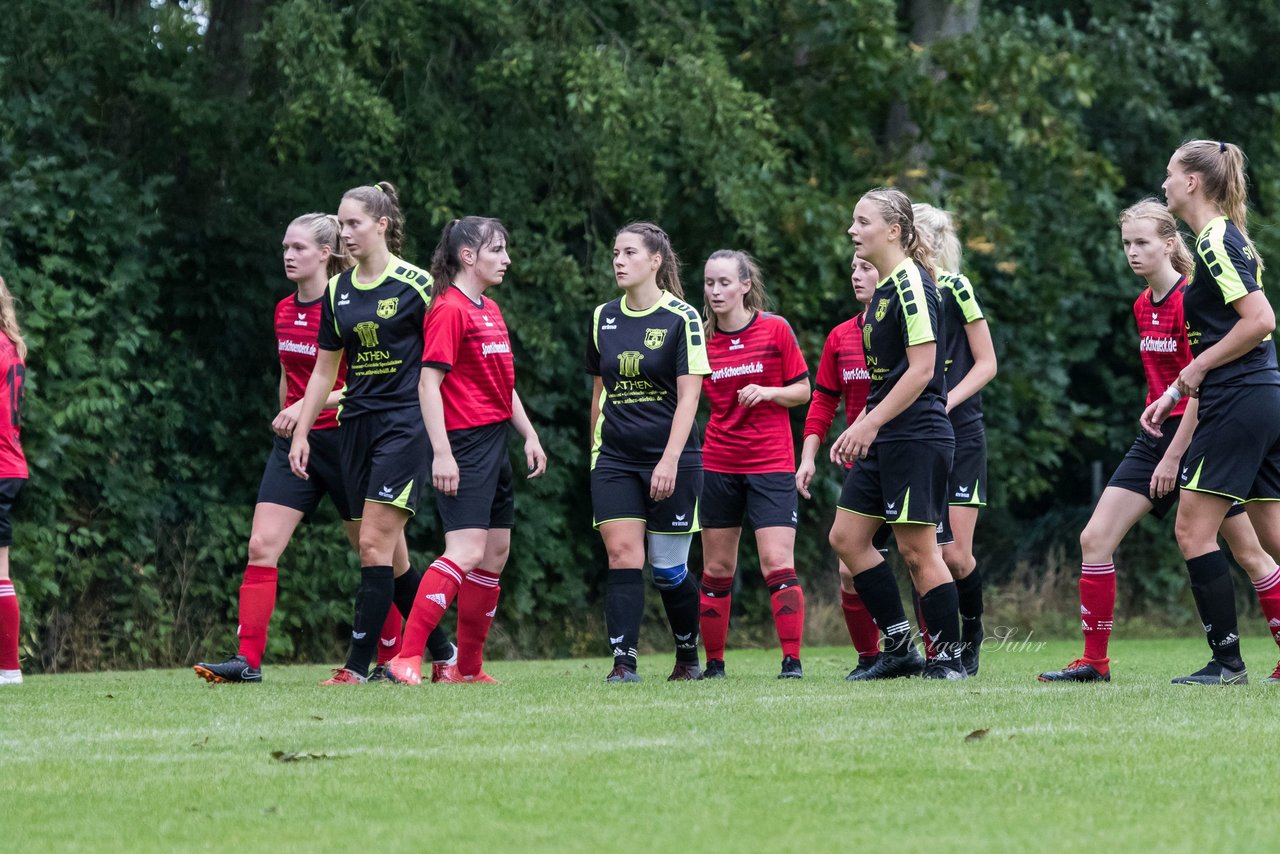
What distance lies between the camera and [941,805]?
4.39m

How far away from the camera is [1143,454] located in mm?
7875

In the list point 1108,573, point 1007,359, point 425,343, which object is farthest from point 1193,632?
point 425,343

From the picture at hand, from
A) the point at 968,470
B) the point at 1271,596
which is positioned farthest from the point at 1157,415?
the point at 968,470

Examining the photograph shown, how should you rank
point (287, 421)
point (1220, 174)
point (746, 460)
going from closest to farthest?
point (1220, 174), point (287, 421), point (746, 460)

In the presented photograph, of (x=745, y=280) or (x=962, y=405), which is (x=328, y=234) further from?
(x=962, y=405)

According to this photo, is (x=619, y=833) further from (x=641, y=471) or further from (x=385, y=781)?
(x=641, y=471)

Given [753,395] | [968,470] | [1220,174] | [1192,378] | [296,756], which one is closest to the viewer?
[296,756]

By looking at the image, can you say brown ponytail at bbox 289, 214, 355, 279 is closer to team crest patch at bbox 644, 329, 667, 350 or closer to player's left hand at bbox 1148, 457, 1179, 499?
team crest patch at bbox 644, 329, 667, 350

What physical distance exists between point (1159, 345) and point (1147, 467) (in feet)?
1.82

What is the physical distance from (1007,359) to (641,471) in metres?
10.3

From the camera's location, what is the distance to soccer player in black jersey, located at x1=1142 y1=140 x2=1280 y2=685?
6922mm

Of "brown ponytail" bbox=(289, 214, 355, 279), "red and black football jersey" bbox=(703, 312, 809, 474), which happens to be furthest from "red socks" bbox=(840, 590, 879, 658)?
"brown ponytail" bbox=(289, 214, 355, 279)

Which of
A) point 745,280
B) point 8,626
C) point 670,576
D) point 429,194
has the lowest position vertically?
point 8,626

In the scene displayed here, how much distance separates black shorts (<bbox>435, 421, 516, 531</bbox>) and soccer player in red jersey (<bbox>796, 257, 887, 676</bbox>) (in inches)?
59.2
